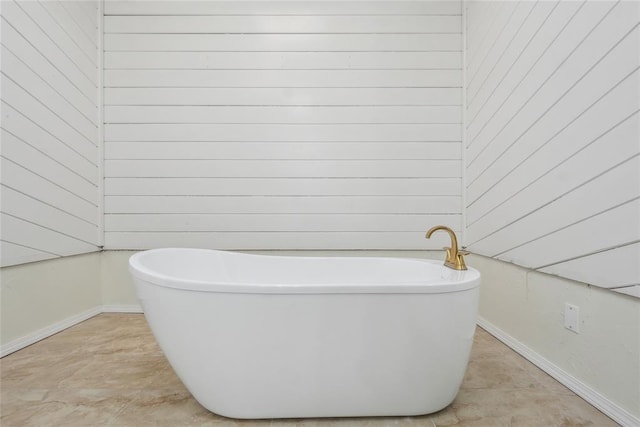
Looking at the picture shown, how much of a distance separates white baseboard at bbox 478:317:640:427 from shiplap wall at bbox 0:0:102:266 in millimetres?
2635

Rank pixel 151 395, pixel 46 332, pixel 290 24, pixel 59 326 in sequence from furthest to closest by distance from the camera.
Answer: pixel 290 24 → pixel 59 326 → pixel 46 332 → pixel 151 395

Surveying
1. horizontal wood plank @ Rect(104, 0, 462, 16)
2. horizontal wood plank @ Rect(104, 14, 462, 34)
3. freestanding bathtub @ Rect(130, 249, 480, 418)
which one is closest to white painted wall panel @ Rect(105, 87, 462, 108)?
horizontal wood plank @ Rect(104, 14, 462, 34)

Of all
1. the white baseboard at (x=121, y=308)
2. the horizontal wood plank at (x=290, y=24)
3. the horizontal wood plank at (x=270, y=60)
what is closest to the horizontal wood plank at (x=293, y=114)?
the horizontal wood plank at (x=270, y=60)

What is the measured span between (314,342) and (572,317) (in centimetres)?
112

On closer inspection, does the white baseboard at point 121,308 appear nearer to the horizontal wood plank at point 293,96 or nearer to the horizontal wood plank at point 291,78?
the horizontal wood plank at point 293,96

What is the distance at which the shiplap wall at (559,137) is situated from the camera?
3.94ft

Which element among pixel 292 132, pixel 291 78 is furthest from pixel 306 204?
pixel 291 78

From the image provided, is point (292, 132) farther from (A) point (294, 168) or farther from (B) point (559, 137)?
(B) point (559, 137)

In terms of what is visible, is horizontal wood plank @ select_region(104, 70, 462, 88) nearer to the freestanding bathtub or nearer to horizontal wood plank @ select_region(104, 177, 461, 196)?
horizontal wood plank @ select_region(104, 177, 461, 196)

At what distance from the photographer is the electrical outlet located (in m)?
1.42

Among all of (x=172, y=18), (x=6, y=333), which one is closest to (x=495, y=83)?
(x=172, y=18)

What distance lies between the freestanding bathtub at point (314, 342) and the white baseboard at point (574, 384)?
564 mm

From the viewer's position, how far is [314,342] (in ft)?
3.71

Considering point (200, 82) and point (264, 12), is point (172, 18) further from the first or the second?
point (264, 12)
